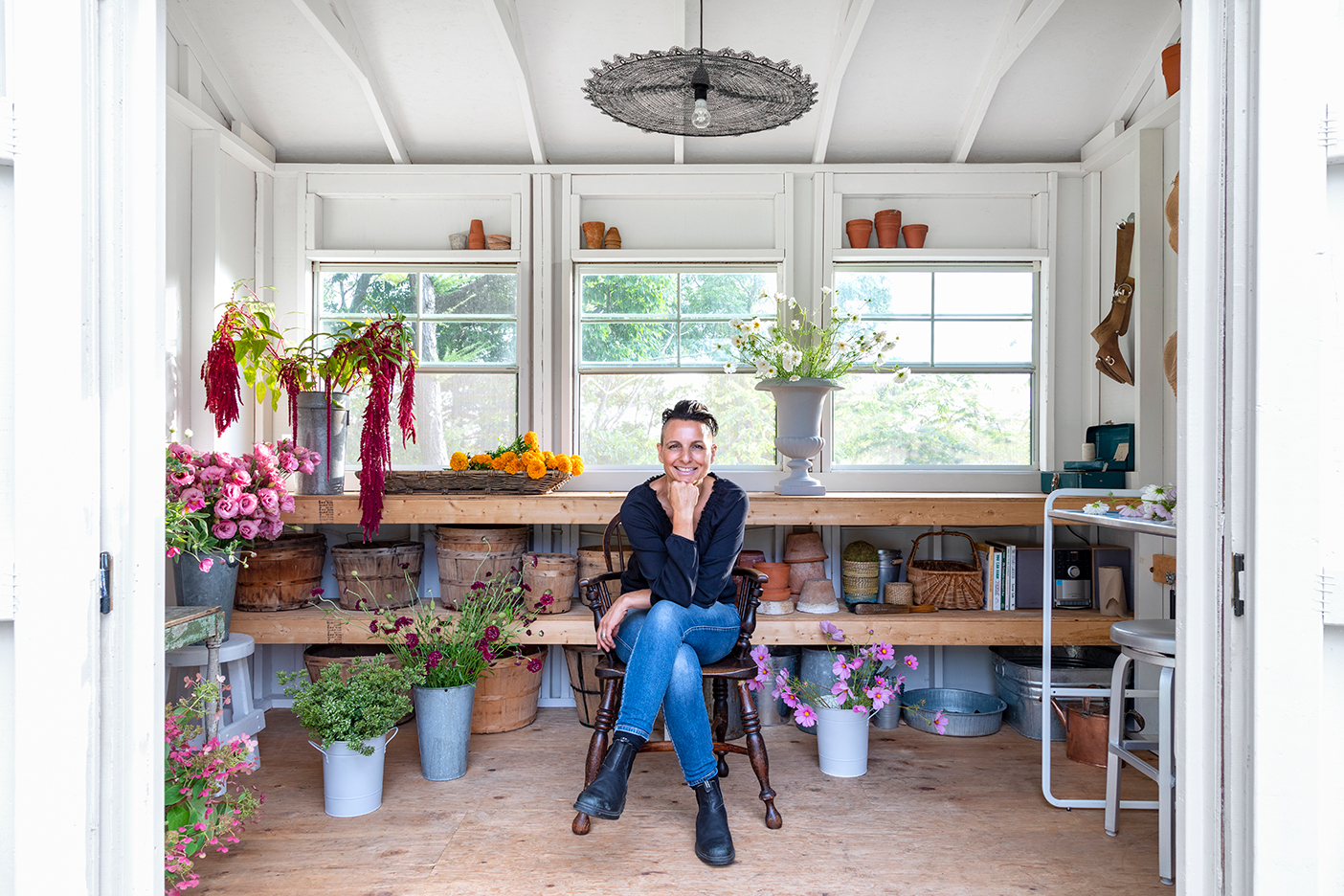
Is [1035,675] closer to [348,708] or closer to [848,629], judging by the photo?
[848,629]

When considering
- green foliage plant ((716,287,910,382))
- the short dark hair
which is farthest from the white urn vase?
the short dark hair

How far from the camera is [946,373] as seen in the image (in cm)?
420

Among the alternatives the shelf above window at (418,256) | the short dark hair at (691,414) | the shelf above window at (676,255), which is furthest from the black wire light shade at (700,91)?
the shelf above window at (418,256)

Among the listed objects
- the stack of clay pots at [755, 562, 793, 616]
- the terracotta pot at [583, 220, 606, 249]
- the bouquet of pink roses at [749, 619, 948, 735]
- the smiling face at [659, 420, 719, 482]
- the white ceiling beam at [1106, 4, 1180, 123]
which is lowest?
the bouquet of pink roses at [749, 619, 948, 735]

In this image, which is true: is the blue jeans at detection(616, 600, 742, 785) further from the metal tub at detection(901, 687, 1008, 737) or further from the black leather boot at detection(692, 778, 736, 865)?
the metal tub at detection(901, 687, 1008, 737)

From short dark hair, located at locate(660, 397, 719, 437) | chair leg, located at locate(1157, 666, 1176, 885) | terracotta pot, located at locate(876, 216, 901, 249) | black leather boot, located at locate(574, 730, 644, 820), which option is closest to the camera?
chair leg, located at locate(1157, 666, 1176, 885)

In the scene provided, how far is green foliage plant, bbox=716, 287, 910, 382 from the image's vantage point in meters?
3.69

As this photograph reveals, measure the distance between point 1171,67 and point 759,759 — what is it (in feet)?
9.79

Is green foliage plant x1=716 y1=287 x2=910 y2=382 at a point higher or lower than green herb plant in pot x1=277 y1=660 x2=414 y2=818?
higher

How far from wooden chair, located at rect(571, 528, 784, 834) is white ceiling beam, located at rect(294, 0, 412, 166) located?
2368 mm

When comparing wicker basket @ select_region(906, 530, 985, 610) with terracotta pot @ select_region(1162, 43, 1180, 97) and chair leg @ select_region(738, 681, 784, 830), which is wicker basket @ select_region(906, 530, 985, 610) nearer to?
chair leg @ select_region(738, 681, 784, 830)

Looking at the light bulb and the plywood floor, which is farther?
the light bulb

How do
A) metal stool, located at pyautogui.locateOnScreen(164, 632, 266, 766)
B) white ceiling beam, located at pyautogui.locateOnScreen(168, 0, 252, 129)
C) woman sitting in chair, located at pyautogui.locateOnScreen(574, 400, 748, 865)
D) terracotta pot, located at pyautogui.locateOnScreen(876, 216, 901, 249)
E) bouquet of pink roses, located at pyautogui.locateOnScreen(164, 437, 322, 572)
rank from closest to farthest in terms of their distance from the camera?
1. woman sitting in chair, located at pyautogui.locateOnScreen(574, 400, 748, 865)
2. bouquet of pink roses, located at pyautogui.locateOnScreen(164, 437, 322, 572)
3. metal stool, located at pyautogui.locateOnScreen(164, 632, 266, 766)
4. white ceiling beam, located at pyautogui.locateOnScreen(168, 0, 252, 129)
5. terracotta pot, located at pyautogui.locateOnScreen(876, 216, 901, 249)

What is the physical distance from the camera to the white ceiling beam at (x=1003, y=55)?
3.32 meters
